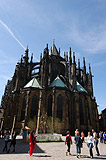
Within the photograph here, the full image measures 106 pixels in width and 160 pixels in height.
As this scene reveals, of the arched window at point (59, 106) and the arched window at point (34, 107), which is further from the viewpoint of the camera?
the arched window at point (59, 106)

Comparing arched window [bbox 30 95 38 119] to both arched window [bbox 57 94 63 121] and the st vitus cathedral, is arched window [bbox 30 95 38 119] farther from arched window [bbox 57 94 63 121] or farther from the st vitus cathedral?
arched window [bbox 57 94 63 121]

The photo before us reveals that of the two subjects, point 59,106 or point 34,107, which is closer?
point 34,107

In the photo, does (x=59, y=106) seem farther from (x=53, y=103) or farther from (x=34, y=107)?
(x=34, y=107)

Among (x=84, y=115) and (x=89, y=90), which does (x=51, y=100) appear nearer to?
(x=84, y=115)

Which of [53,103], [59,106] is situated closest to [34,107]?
[53,103]

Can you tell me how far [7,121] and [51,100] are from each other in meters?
9.92

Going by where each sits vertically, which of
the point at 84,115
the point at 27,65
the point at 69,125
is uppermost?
the point at 27,65

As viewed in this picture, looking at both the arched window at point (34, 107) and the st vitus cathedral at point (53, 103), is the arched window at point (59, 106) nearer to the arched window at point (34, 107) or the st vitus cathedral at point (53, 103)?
the st vitus cathedral at point (53, 103)

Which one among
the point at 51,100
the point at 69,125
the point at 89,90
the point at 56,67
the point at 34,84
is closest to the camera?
the point at 69,125

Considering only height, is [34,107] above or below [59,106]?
below

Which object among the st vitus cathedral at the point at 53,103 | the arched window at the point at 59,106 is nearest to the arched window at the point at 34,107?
the st vitus cathedral at the point at 53,103

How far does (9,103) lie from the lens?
1099 inches

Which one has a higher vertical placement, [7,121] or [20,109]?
[20,109]

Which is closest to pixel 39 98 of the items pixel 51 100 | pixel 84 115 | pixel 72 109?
pixel 51 100
